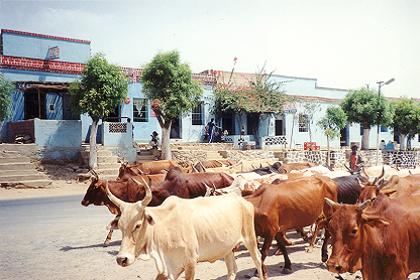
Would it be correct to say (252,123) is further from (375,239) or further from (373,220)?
(373,220)

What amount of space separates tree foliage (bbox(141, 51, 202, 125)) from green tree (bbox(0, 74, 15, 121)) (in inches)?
246

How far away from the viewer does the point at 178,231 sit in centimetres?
473

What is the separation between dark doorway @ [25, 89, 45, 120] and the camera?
2241 cm

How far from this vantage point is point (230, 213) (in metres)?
5.38

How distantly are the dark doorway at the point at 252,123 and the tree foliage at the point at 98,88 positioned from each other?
1132 cm

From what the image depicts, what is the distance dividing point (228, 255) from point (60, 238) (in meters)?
5.06

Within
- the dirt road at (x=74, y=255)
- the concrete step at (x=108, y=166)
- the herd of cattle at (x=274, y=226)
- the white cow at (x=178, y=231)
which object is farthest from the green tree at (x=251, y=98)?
the white cow at (x=178, y=231)

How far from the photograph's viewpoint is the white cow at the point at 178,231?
176 inches

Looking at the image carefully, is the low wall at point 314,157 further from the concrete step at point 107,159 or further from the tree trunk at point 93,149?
the tree trunk at point 93,149

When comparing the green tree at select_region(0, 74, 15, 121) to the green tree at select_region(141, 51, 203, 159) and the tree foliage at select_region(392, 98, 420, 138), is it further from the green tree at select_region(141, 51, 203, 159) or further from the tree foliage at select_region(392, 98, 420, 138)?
the tree foliage at select_region(392, 98, 420, 138)

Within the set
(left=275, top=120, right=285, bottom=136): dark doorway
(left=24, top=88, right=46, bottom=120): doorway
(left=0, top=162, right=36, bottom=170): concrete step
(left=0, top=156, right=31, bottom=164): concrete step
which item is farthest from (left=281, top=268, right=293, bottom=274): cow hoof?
(left=275, top=120, right=285, bottom=136): dark doorway

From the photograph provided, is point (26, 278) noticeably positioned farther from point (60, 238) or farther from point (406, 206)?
point (406, 206)

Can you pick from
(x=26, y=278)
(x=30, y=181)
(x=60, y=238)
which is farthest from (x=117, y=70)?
(x=26, y=278)

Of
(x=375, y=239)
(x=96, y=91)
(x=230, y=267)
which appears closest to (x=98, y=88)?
(x=96, y=91)
